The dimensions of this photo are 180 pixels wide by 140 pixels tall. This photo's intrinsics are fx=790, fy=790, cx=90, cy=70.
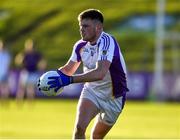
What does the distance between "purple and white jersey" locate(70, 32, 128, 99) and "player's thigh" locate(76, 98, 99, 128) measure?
7.5 inches

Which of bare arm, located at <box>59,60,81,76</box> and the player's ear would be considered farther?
bare arm, located at <box>59,60,81,76</box>

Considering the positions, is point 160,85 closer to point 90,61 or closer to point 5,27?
point 5,27

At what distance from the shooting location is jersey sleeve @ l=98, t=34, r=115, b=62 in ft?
34.6

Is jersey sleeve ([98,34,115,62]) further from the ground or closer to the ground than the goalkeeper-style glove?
further from the ground

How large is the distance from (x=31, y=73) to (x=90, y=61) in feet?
64.9

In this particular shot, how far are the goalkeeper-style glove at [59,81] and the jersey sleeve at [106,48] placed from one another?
597 mm

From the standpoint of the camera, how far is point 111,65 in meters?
10.9

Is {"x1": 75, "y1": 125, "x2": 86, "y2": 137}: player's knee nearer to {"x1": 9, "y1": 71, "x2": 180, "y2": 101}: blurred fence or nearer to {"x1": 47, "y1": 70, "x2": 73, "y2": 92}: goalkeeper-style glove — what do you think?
{"x1": 47, "y1": 70, "x2": 73, "y2": 92}: goalkeeper-style glove

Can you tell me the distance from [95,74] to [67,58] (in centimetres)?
3435

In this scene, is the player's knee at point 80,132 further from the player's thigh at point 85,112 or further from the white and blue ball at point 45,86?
the white and blue ball at point 45,86

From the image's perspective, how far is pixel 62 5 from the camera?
5266 centimetres

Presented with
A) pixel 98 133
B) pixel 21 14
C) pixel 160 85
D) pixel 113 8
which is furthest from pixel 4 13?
pixel 98 133

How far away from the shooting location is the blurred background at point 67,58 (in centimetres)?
2106

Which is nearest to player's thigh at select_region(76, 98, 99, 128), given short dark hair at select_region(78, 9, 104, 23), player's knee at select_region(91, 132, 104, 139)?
player's knee at select_region(91, 132, 104, 139)
